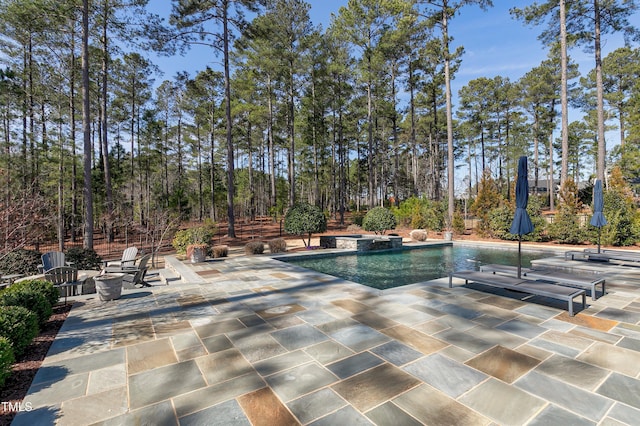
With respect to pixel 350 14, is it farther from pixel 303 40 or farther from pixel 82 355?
pixel 82 355

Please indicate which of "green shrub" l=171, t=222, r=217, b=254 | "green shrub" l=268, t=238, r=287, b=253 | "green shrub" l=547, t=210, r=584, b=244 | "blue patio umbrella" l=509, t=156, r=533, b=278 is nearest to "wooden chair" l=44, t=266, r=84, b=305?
"green shrub" l=171, t=222, r=217, b=254

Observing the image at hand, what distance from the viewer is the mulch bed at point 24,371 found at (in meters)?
2.32

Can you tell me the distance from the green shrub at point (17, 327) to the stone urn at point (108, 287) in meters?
1.94

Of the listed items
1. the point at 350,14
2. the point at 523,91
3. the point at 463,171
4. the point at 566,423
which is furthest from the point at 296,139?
the point at 463,171

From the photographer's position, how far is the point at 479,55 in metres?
17.0

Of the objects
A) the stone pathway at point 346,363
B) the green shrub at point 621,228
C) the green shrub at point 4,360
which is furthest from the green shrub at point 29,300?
the green shrub at point 621,228

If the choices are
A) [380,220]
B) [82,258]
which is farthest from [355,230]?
[82,258]

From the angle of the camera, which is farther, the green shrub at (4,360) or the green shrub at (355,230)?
the green shrub at (355,230)

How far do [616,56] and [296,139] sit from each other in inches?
1063

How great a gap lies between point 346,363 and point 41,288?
496cm

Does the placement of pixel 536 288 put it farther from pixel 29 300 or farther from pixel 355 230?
pixel 355 230

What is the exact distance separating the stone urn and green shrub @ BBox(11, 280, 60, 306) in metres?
0.63

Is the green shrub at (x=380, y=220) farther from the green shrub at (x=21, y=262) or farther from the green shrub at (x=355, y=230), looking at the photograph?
the green shrub at (x=21, y=262)

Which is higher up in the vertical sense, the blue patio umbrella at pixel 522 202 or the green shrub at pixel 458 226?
the blue patio umbrella at pixel 522 202
